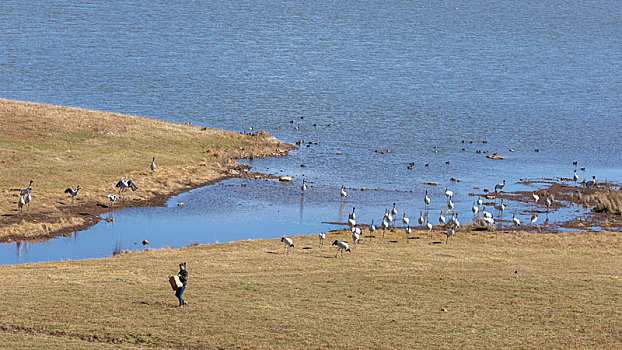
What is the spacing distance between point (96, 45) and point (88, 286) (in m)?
136

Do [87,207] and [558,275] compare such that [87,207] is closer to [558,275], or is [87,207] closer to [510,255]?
[510,255]

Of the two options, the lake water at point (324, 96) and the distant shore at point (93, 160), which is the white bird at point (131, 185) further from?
the lake water at point (324, 96)

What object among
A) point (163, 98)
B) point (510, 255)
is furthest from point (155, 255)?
point (163, 98)

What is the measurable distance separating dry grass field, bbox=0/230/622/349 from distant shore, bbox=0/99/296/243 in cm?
1327

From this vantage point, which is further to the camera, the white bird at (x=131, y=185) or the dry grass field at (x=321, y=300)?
the white bird at (x=131, y=185)

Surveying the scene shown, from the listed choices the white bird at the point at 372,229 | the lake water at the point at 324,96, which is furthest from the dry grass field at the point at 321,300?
the lake water at the point at 324,96

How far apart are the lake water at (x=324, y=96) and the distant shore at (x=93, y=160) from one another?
8.03ft

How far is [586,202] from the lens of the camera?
71.3m

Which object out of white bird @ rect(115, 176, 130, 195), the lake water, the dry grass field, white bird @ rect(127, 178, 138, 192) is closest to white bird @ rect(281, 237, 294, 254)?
the dry grass field

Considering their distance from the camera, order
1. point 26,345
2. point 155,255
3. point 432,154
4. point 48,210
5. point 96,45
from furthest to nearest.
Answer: point 96,45, point 432,154, point 48,210, point 155,255, point 26,345

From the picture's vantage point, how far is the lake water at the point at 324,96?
6700 centimetres

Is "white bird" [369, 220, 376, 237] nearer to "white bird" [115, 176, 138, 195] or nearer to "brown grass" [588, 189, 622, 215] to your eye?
"white bird" [115, 176, 138, 195]

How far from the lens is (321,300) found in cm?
3675

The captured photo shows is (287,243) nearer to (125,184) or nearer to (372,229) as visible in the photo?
(372,229)
